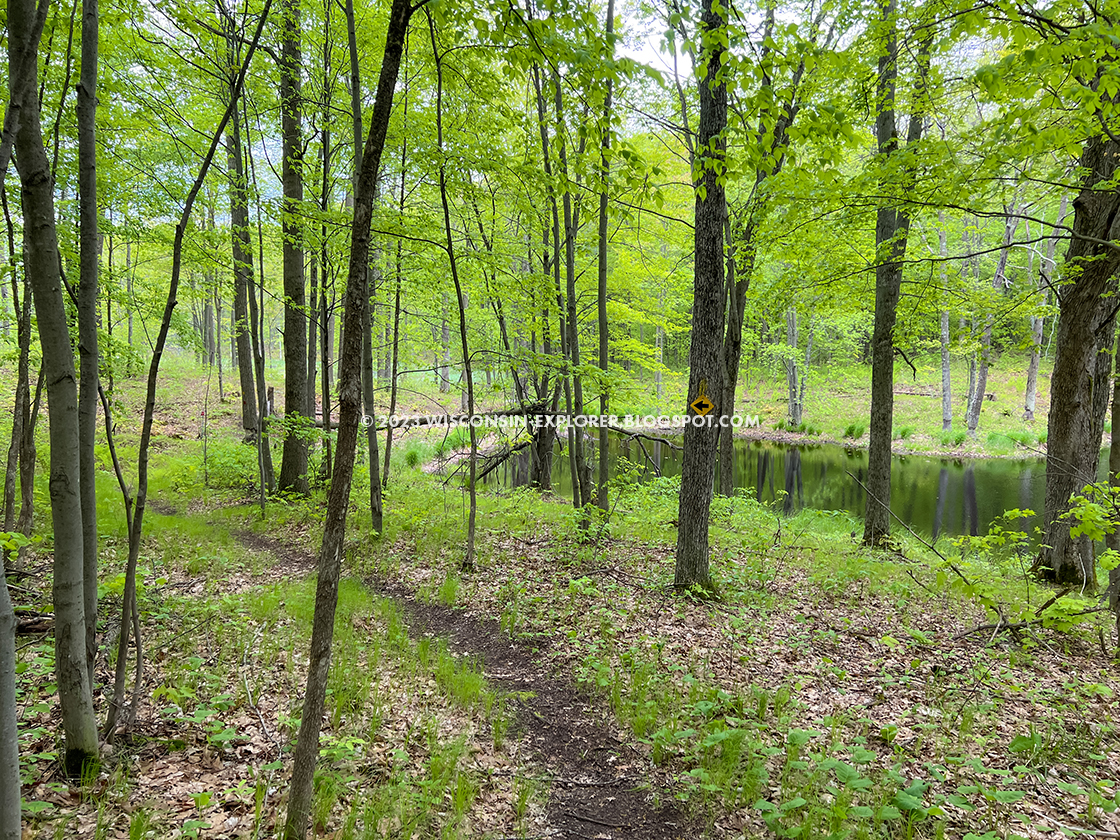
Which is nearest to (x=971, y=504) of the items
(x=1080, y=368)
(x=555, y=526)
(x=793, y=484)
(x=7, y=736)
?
(x=793, y=484)

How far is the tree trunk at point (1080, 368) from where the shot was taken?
230 inches

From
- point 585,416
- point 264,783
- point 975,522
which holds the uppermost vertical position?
point 585,416

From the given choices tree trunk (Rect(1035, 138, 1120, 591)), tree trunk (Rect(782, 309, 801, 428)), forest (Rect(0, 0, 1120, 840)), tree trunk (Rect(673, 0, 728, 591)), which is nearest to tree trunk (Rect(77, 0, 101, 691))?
forest (Rect(0, 0, 1120, 840))

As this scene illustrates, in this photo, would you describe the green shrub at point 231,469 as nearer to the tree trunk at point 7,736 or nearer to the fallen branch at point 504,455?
the fallen branch at point 504,455

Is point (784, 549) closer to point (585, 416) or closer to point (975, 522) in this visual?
point (585, 416)

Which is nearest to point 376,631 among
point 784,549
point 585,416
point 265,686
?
point 265,686

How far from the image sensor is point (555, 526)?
30.5 feet

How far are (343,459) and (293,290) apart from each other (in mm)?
8569

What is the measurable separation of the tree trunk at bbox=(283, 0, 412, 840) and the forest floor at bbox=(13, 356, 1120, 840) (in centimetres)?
36

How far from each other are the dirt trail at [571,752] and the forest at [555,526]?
32 millimetres

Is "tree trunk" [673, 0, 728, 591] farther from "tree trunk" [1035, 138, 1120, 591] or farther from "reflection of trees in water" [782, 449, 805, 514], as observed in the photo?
"reflection of trees in water" [782, 449, 805, 514]

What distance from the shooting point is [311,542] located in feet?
26.5

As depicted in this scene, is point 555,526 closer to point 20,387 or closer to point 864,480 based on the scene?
point 20,387

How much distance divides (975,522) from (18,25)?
16.4 metres
